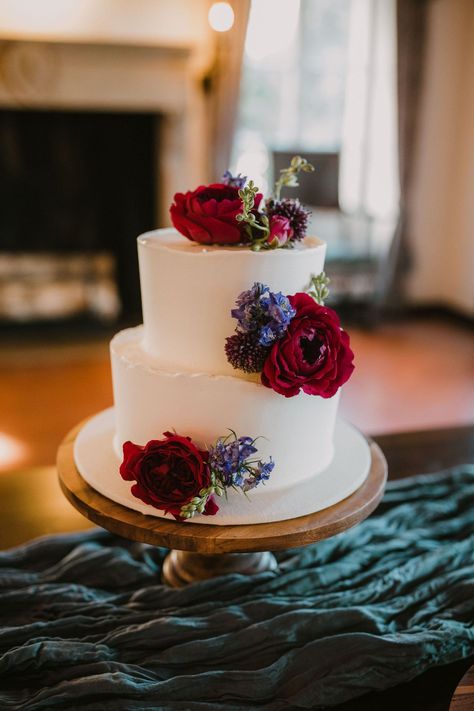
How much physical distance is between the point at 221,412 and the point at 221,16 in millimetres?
3251

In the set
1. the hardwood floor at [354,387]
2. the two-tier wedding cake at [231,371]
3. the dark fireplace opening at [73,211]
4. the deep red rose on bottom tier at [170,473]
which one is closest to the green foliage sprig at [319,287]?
the two-tier wedding cake at [231,371]

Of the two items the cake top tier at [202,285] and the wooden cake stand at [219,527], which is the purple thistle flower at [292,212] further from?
the wooden cake stand at [219,527]

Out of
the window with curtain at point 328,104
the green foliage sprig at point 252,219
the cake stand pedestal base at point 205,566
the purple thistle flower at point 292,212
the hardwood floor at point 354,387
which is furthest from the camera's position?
the window with curtain at point 328,104

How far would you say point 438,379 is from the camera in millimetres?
3537

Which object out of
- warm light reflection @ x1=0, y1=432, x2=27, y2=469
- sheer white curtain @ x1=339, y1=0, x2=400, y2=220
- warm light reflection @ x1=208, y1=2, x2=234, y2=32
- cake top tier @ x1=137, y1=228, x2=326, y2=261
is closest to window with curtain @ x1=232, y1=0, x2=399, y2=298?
sheer white curtain @ x1=339, y1=0, x2=400, y2=220

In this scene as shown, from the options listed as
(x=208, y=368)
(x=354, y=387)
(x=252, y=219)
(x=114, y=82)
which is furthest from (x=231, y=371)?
(x=114, y=82)

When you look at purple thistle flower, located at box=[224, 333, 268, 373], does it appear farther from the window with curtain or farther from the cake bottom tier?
the window with curtain

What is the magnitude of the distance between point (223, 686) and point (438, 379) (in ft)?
9.14

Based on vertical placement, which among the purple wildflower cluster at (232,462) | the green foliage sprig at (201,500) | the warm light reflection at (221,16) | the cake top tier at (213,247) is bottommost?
the green foliage sprig at (201,500)

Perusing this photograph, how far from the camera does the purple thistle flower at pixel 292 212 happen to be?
1122 millimetres

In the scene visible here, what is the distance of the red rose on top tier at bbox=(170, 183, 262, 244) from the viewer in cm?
109

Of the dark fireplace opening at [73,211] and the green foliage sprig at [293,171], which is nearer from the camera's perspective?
the green foliage sprig at [293,171]

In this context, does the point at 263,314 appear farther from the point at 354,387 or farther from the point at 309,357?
the point at 354,387

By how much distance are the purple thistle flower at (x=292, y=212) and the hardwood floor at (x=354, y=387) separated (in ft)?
5.70
